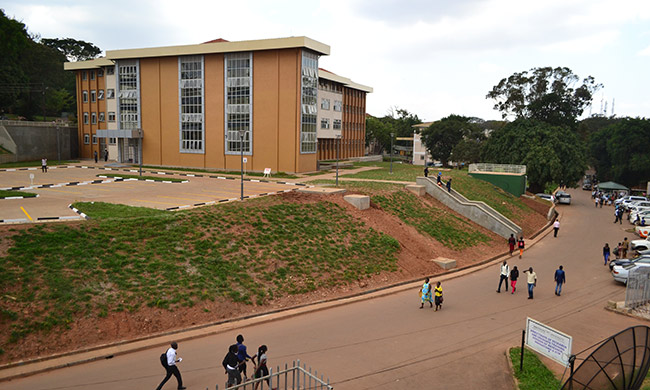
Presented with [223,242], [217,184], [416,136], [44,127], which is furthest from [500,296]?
[416,136]

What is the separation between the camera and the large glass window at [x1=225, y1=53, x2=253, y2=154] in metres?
47.1

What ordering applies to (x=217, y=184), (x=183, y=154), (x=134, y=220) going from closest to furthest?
(x=134, y=220) → (x=217, y=184) → (x=183, y=154)

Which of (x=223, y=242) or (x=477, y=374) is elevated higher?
(x=223, y=242)

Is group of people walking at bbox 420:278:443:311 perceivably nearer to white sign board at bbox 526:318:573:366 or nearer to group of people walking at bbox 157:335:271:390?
white sign board at bbox 526:318:573:366

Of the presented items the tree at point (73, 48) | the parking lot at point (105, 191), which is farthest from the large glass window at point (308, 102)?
the tree at point (73, 48)

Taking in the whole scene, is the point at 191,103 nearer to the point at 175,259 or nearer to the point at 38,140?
the point at 38,140

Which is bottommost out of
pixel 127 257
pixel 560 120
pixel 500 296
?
pixel 500 296

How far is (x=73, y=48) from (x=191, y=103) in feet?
221

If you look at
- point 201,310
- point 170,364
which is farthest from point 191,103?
point 170,364

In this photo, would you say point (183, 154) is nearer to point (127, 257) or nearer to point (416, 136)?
point (127, 257)

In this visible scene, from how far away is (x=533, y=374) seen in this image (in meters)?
12.2

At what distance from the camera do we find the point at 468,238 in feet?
97.6

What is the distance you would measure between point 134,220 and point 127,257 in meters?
2.91

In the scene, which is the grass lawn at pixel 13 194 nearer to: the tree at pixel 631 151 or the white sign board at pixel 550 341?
the white sign board at pixel 550 341
